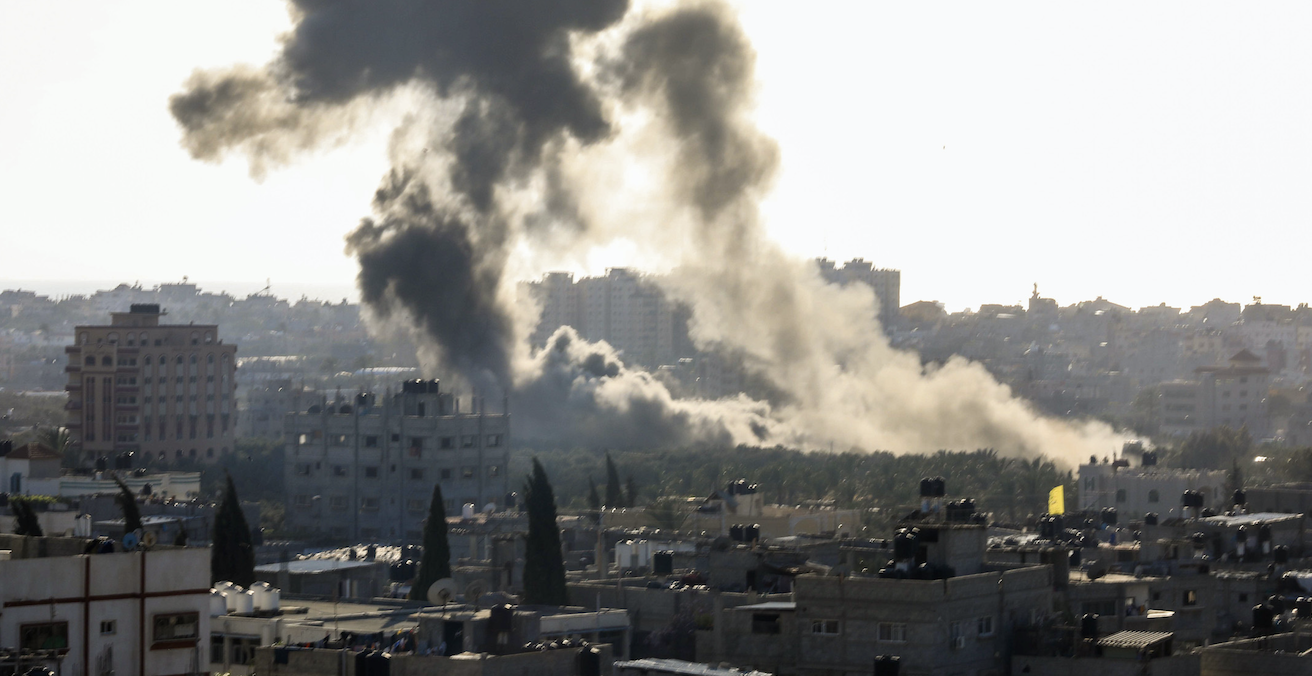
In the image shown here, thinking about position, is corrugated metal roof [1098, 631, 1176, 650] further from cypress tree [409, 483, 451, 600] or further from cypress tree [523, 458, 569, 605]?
cypress tree [409, 483, 451, 600]

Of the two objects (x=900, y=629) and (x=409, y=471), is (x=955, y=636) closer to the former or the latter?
(x=900, y=629)

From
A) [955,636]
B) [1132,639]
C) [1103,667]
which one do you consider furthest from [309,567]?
[1103,667]

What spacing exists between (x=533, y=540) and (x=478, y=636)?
15750 mm

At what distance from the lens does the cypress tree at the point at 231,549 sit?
153 feet

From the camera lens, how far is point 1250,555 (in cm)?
5422

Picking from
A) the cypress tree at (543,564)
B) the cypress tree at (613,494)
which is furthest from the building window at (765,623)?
the cypress tree at (613,494)

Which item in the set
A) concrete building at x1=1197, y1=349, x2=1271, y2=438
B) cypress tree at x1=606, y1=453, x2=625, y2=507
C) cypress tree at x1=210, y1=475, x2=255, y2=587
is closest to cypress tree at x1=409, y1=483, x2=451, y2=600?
cypress tree at x1=210, y1=475, x2=255, y2=587

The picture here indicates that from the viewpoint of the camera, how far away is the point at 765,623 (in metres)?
→ 35.9

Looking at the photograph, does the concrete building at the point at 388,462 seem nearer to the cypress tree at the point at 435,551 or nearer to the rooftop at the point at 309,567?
the cypress tree at the point at 435,551

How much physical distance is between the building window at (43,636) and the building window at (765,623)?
47.0 ft

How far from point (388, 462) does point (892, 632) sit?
5274 centimetres

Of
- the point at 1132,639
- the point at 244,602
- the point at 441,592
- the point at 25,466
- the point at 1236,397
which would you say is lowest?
the point at 1132,639

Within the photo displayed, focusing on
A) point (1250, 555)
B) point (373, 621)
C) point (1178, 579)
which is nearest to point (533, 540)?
point (373, 621)

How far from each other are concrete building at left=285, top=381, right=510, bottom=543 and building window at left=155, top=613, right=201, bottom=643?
5636cm
